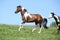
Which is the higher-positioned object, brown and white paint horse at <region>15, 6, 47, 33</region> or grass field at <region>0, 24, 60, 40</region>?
brown and white paint horse at <region>15, 6, 47, 33</region>

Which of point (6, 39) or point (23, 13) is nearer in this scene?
point (6, 39)

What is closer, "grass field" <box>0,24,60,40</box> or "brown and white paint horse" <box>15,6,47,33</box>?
"grass field" <box>0,24,60,40</box>

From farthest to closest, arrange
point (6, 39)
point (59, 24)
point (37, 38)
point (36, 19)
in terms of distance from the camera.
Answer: point (36, 19) < point (59, 24) < point (37, 38) < point (6, 39)

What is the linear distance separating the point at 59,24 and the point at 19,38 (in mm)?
4451

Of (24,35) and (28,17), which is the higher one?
(28,17)

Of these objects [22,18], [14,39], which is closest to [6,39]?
[14,39]

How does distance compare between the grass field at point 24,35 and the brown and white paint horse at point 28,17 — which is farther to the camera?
the brown and white paint horse at point 28,17

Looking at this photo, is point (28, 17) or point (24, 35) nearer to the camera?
point (24, 35)

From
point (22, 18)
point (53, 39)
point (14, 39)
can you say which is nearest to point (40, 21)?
point (22, 18)

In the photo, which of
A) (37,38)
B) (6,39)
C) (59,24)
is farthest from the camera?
(59,24)

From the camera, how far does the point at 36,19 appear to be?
16922 millimetres

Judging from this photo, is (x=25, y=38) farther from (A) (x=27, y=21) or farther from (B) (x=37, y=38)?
(A) (x=27, y=21)

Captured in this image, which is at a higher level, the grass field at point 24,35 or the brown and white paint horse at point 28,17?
the brown and white paint horse at point 28,17

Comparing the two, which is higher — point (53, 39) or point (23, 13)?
point (23, 13)
